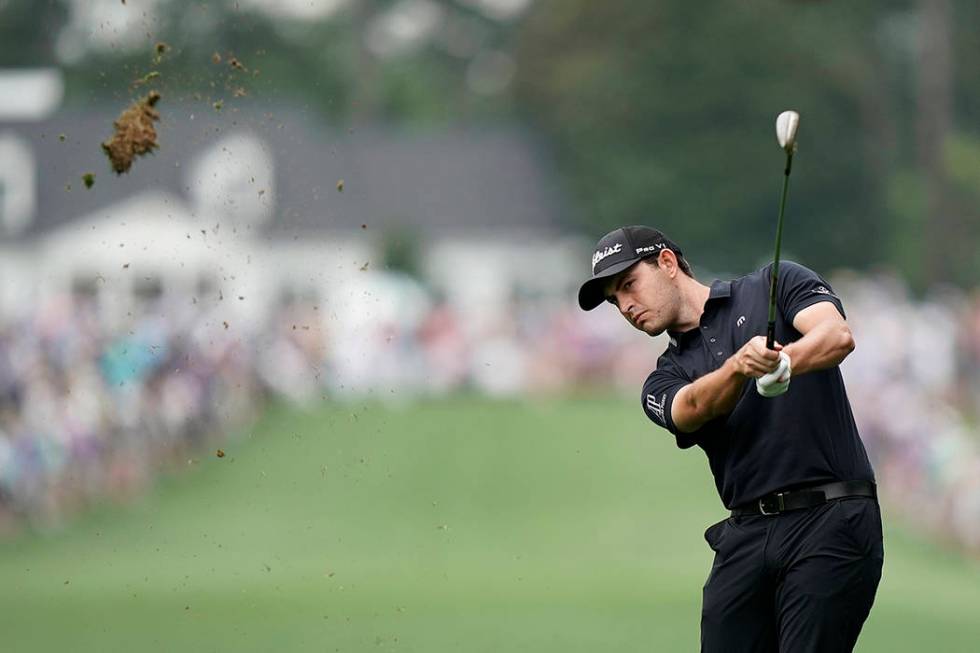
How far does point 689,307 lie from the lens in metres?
6.89

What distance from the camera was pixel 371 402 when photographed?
35.4 metres

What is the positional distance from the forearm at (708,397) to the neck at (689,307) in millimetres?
380

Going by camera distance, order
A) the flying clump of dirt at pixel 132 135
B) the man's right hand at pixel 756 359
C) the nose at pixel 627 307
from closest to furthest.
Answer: the man's right hand at pixel 756 359 → the nose at pixel 627 307 → the flying clump of dirt at pixel 132 135

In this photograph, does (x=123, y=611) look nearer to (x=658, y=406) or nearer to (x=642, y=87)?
(x=658, y=406)

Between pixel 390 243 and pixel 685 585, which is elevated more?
pixel 390 243

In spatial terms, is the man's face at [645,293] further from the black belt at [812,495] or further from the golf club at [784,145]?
the black belt at [812,495]

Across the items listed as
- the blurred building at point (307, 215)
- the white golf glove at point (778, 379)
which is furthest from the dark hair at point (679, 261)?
the blurred building at point (307, 215)

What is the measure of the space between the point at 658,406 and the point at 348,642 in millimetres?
6957

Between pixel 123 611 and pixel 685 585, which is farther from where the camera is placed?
pixel 685 585

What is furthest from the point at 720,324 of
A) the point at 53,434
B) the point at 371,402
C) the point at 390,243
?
the point at 390,243

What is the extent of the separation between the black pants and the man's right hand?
681mm

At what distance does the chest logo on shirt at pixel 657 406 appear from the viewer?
22.2 feet

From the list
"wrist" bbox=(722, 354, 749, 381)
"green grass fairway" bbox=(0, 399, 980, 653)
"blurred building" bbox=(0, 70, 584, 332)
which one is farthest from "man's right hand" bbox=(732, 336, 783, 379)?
"blurred building" bbox=(0, 70, 584, 332)

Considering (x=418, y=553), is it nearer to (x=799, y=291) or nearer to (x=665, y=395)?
(x=665, y=395)
